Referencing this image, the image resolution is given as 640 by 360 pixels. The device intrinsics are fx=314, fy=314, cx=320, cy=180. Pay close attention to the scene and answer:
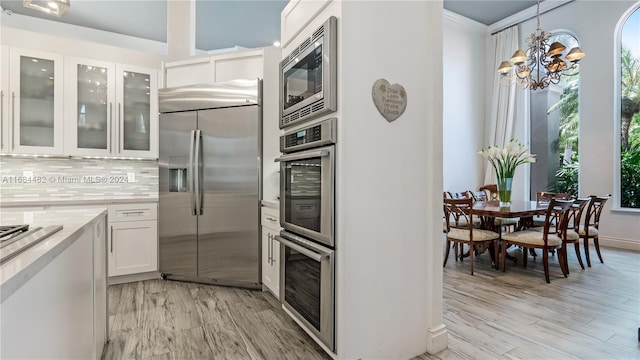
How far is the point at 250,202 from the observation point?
3.16 metres

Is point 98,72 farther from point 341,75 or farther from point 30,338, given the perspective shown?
point 30,338

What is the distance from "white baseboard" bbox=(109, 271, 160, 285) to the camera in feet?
10.8

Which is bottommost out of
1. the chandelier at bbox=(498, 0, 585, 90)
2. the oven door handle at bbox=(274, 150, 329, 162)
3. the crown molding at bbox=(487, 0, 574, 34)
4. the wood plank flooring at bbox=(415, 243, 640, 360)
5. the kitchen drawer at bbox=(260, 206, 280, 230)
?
the wood plank flooring at bbox=(415, 243, 640, 360)

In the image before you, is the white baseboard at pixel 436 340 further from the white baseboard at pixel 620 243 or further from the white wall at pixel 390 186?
the white baseboard at pixel 620 243

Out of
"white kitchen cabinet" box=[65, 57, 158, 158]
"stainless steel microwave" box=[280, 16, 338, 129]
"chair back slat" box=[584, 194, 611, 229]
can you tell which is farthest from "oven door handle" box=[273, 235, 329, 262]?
"chair back slat" box=[584, 194, 611, 229]

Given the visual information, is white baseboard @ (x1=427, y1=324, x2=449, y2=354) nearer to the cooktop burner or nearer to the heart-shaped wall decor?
the heart-shaped wall decor

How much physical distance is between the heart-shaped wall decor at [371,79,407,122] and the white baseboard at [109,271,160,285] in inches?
122

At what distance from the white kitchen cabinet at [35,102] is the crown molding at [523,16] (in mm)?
7193

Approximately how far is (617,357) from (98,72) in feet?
16.4

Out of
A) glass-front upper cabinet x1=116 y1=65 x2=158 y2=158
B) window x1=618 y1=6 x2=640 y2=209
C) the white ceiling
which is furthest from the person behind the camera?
the white ceiling

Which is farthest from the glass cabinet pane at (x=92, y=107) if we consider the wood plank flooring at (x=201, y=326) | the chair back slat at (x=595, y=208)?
the chair back slat at (x=595, y=208)

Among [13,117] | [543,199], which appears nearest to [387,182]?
[13,117]

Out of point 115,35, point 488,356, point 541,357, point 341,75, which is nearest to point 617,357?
point 541,357

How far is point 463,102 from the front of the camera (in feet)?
20.7
